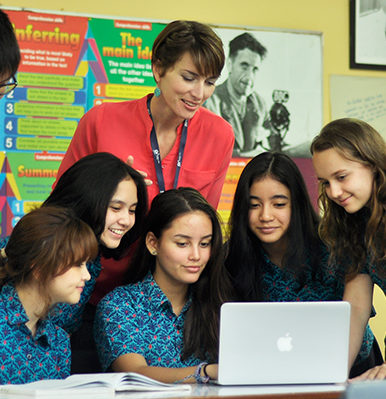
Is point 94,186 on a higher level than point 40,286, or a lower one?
higher

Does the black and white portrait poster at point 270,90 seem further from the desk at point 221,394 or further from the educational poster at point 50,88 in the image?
the desk at point 221,394

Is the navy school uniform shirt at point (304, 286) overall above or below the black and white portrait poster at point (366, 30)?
below

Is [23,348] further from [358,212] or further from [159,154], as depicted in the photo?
[358,212]

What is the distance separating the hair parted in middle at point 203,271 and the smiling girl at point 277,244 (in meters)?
0.10

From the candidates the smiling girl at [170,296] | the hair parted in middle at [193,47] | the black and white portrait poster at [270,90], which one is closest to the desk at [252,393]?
the smiling girl at [170,296]

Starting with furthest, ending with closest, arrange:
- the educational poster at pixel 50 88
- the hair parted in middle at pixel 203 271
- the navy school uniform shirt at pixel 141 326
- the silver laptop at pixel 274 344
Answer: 1. the educational poster at pixel 50 88
2. the hair parted in middle at pixel 203 271
3. the navy school uniform shirt at pixel 141 326
4. the silver laptop at pixel 274 344

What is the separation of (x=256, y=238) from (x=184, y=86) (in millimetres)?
656

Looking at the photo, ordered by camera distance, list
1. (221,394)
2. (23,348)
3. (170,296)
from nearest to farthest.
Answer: (221,394), (23,348), (170,296)

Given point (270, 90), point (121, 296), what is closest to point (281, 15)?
point (270, 90)

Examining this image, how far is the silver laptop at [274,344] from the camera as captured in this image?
1.85m

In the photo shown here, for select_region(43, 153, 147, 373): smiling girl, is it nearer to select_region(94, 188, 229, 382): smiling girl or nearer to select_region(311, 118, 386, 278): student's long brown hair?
select_region(94, 188, 229, 382): smiling girl

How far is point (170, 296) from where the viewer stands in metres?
2.52

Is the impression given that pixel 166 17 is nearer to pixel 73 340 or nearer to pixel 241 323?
pixel 73 340

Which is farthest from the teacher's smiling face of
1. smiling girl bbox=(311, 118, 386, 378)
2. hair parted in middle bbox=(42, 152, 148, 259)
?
smiling girl bbox=(311, 118, 386, 378)
